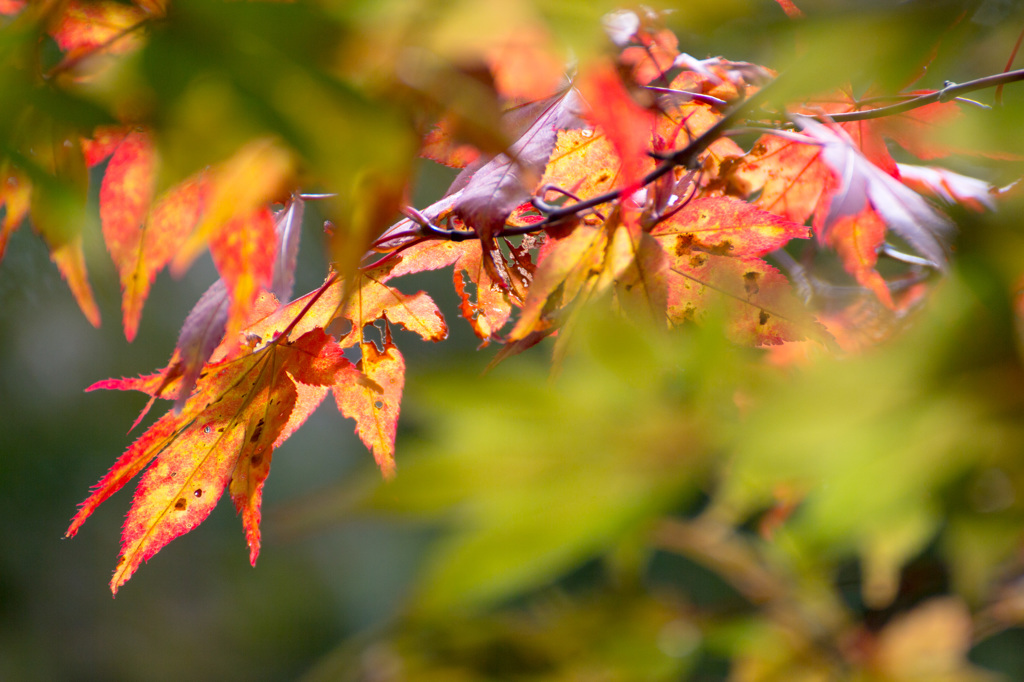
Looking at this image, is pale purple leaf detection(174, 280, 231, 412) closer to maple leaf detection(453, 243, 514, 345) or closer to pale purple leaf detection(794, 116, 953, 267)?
maple leaf detection(453, 243, 514, 345)

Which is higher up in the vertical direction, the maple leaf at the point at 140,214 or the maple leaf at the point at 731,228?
the maple leaf at the point at 140,214

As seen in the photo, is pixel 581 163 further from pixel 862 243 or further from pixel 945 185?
pixel 945 185

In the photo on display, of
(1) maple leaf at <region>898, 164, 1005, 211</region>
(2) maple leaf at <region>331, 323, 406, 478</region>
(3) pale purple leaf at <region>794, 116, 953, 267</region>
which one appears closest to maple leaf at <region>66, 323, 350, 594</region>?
(2) maple leaf at <region>331, 323, 406, 478</region>

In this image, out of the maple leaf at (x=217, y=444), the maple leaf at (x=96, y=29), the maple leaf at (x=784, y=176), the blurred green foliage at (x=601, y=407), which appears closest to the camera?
the blurred green foliage at (x=601, y=407)

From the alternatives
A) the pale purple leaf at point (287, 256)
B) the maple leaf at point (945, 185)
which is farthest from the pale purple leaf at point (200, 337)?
the maple leaf at point (945, 185)

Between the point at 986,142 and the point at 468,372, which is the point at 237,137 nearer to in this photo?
the point at 468,372

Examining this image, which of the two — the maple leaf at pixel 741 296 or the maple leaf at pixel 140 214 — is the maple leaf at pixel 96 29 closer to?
the maple leaf at pixel 140 214

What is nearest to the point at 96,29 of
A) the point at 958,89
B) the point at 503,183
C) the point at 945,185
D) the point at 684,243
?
the point at 503,183

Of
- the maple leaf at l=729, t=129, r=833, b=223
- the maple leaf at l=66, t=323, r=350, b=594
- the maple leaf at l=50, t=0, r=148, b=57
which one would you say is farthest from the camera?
the maple leaf at l=729, t=129, r=833, b=223

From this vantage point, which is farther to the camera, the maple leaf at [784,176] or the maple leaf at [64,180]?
the maple leaf at [784,176]
